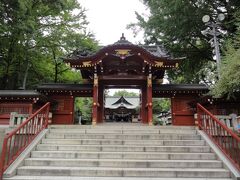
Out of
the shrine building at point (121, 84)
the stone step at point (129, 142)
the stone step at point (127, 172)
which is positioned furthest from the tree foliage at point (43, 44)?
the stone step at point (127, 172)

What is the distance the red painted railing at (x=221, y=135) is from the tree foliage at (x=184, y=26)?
5165 mm

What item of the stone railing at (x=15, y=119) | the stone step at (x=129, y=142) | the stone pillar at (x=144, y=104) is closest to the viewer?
the stone step at (x=129, y=142)

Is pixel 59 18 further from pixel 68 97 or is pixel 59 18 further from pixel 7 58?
pixel 68 97

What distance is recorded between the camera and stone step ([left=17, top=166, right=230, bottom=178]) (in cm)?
554

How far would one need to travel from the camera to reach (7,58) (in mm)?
16922

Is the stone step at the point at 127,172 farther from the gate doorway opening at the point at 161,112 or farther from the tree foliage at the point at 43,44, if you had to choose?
the gate doorway opening at the point at 161,112

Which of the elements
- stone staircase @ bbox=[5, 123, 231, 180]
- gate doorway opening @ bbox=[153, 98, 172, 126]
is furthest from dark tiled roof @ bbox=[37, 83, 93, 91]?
gate doorway opening @ bbox=[153, 98, 172, 126]

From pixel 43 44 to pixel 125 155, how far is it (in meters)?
14.1

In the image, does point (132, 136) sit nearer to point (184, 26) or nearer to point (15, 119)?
point (15, 119)

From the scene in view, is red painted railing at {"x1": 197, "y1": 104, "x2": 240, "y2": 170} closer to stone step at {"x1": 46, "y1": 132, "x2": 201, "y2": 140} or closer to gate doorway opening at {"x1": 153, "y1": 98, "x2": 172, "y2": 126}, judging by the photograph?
stone step at {"x1": 46, "y1": 132, "x2": 201, "y2": 140}

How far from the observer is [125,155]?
6523 millimetres

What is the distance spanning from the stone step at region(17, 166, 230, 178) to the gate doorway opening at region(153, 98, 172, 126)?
81.2 feet

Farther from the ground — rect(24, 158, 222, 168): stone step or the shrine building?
the shrine building

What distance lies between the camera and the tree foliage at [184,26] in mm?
15219
